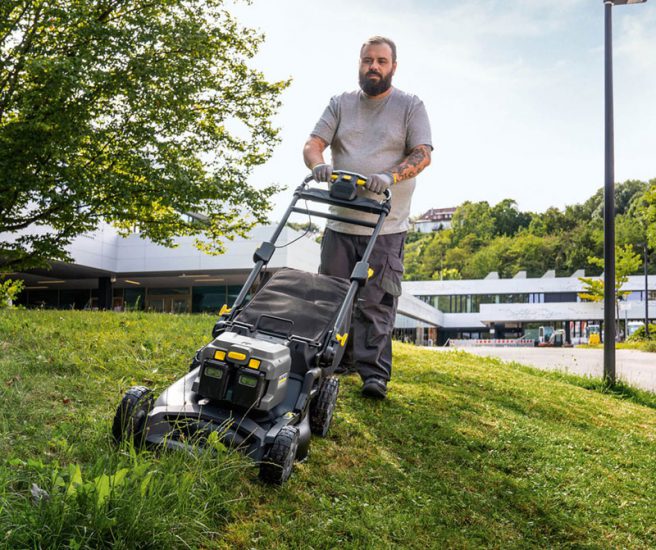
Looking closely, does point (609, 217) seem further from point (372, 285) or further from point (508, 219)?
point (508, 219)

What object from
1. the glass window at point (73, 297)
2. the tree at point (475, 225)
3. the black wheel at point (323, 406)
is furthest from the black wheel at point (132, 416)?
the tree at point (475, 225)

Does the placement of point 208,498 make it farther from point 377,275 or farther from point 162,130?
point 162,130

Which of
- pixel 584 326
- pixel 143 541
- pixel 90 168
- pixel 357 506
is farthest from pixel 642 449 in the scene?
pixel 584 326

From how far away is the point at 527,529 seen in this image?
3121mm

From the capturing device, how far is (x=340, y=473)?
3.33 m

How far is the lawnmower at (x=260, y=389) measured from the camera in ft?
9.41

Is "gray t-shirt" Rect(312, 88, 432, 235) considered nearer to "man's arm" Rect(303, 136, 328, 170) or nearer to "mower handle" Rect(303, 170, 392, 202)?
"man's arm" Rect(303, 136, 328, 170)

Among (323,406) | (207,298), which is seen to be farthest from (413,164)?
(207,298)

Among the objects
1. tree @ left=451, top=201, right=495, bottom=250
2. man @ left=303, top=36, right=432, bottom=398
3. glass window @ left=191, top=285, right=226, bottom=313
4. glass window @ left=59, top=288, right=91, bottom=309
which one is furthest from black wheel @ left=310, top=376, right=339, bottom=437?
tree @ left=451, top=201, right=495, bottom=250

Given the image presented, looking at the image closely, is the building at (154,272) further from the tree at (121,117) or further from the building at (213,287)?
the tree at (121,117)

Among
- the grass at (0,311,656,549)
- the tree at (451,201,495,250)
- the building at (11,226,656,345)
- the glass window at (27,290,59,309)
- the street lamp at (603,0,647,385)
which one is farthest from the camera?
the tree at (451,201,495,250)

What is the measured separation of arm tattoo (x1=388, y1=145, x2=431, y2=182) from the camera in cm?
426

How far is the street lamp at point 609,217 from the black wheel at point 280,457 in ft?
22.5

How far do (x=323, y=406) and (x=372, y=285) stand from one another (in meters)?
1.22
